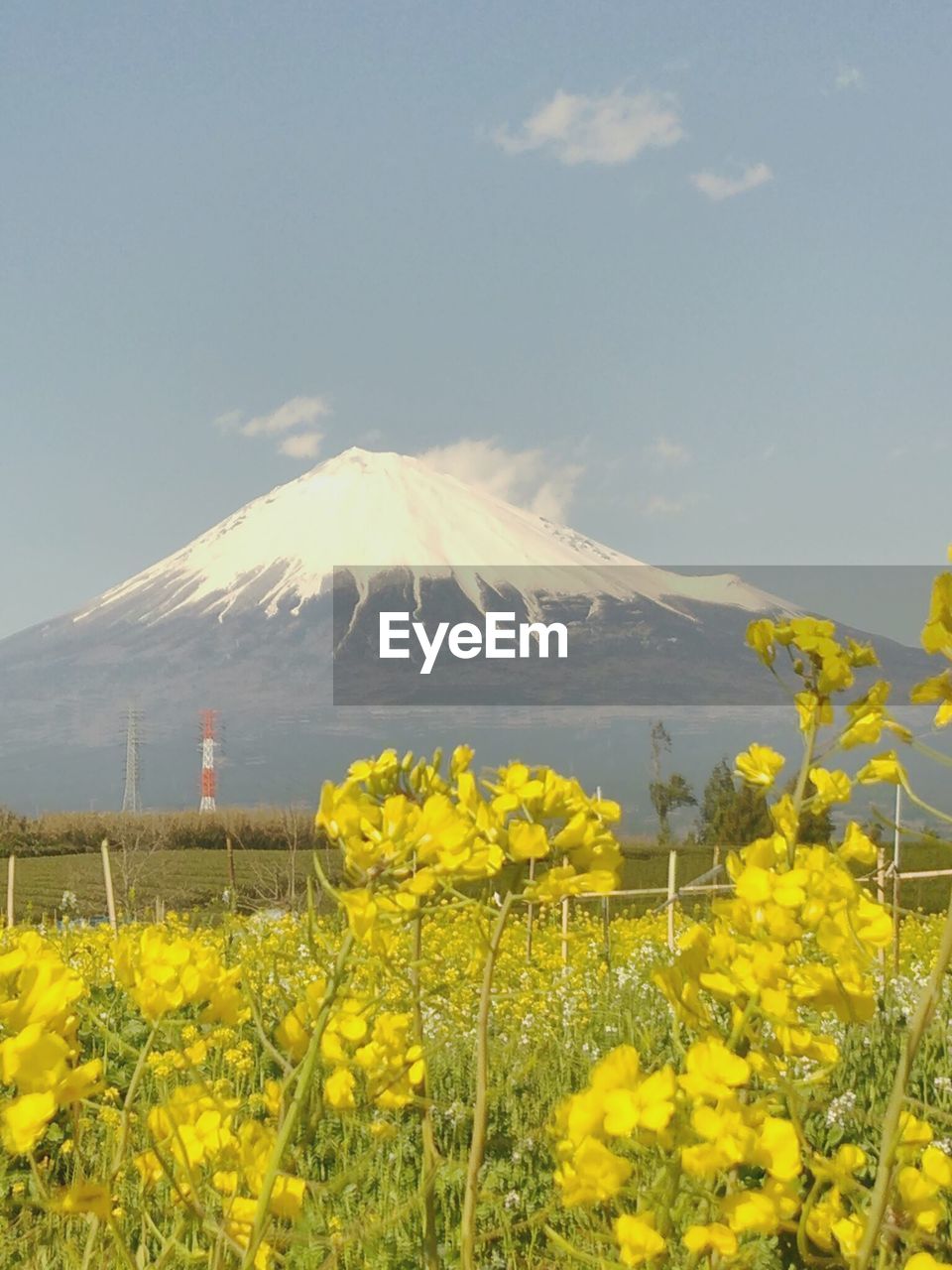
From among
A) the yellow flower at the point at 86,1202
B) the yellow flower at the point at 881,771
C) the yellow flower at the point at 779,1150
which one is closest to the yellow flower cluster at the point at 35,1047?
the yellow flower at the point at 86,1202

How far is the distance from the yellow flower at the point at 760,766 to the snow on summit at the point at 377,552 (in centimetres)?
14525

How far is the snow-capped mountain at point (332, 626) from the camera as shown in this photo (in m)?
151

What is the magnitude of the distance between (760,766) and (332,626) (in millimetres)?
160843

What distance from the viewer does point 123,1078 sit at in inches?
161

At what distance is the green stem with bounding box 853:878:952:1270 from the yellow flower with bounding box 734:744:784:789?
0.78 m

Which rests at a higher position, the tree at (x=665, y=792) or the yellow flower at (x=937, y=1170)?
the yellow flower at (x=937, y=1170)

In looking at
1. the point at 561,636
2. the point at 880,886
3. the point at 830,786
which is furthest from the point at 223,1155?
the point at 561,636

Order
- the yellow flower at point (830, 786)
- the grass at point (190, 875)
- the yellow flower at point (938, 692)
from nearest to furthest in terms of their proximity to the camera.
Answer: the yellow flower at point (938, 692)
the yellow flower at point (830, 786)
the grass at point (190, 875)

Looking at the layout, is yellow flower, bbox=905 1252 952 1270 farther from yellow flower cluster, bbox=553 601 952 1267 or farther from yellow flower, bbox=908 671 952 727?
yellow flower, bbox=908 671 952 727

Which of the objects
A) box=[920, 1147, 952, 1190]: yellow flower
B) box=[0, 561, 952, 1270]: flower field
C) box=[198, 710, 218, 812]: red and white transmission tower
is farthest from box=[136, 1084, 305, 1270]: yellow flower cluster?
box=[198, 710, 218, 812]: red and white transmission tower

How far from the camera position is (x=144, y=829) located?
26.5 meters

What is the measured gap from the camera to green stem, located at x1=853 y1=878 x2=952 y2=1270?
88 centimetres

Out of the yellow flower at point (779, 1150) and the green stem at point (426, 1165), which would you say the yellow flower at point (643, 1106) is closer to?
the yellow flower at point (779, 1150)

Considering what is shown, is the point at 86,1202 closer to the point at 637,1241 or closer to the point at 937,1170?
the point at 637,1241
